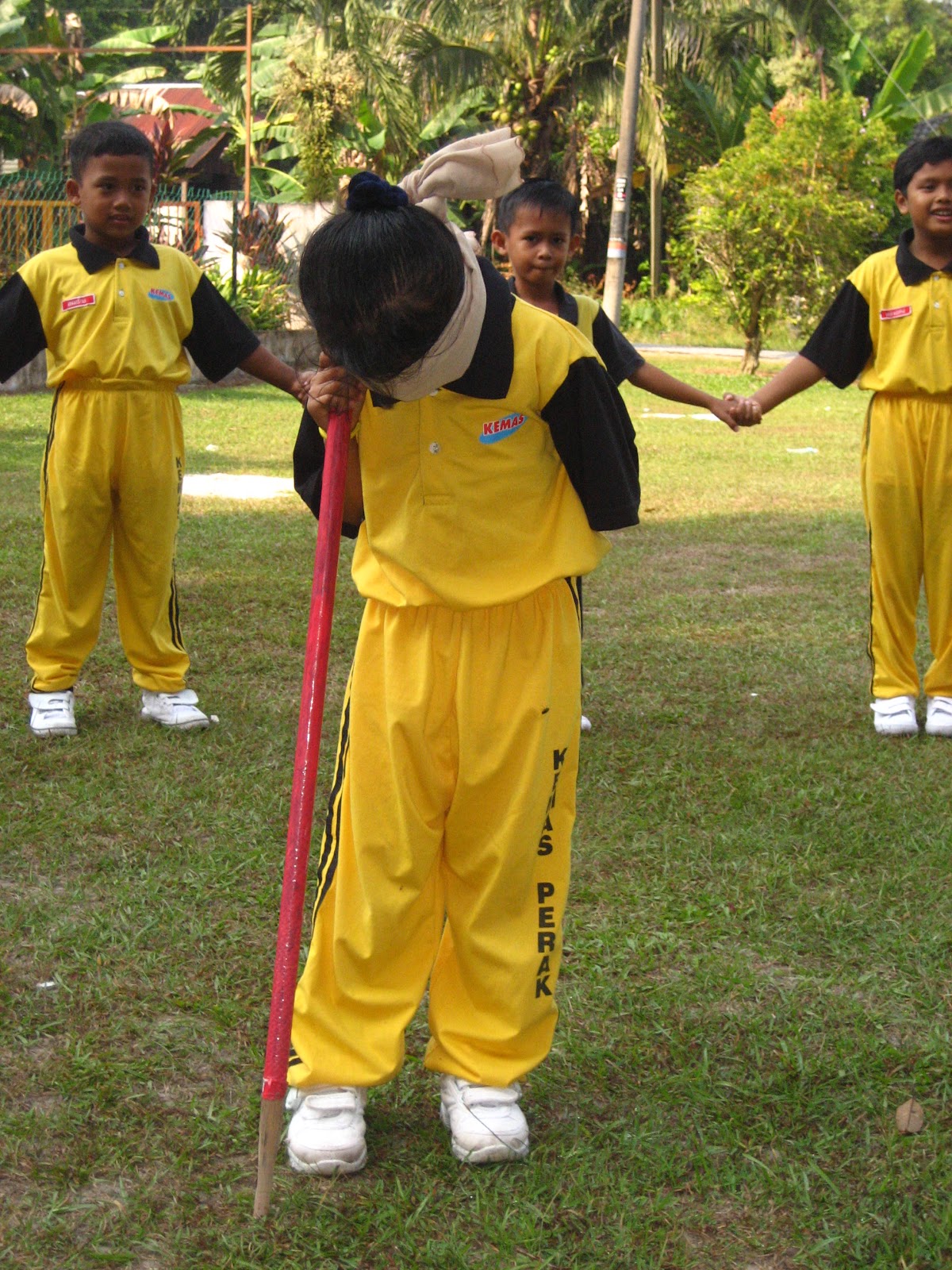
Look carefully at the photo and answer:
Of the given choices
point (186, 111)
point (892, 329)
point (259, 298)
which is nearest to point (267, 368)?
point (892, 329)

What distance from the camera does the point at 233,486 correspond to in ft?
30.7

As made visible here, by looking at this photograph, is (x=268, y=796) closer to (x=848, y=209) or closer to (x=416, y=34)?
(x=848, y=209)

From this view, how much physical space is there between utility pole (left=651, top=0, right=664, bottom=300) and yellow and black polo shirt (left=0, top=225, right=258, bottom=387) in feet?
69.4

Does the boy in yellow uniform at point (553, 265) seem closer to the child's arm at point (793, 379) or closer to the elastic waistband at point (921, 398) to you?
the child's arm at point (793, 379)

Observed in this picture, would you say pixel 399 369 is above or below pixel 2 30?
below

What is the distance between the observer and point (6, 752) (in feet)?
14.6

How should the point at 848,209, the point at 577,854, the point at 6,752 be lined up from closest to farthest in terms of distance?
the point at 577,854
the point at 6,752
the point at 848,209

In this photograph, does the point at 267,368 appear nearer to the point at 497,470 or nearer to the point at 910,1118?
the point at 497,470

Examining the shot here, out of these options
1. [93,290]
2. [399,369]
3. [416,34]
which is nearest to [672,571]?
[93,290]

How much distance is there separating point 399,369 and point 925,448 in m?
3.09

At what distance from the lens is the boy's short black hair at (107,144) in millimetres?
→ 4324

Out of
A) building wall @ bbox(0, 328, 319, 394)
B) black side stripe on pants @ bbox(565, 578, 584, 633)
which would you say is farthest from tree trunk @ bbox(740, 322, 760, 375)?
black side stripe on pants @ bbox(565, 578, 584, 633)

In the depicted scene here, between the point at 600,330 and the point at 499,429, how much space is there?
1.93 metres

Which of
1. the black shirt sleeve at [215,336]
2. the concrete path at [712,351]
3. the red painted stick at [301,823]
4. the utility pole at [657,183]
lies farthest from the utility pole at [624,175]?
the red painted stick at [301,823]
